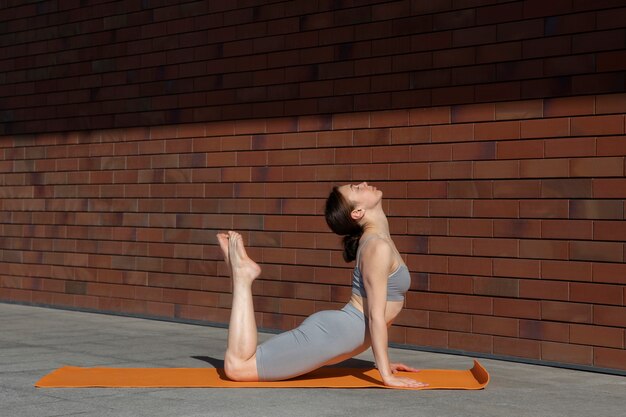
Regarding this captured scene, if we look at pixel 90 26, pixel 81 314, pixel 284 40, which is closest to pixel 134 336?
pixel 81 314

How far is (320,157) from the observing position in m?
9.45

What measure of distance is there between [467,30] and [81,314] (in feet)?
16.4

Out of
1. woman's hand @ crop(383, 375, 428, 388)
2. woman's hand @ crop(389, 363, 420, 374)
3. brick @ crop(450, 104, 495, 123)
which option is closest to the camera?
woman's hand @ crop(383, 375, 428, 388)

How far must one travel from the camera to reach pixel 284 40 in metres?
9.73

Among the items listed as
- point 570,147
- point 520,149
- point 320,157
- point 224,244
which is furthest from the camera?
point 320,157

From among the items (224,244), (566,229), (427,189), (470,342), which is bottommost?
(470,342)

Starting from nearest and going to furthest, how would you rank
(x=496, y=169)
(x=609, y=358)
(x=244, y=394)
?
(x=244, y=394), (x=609, y=358), (x=496, y=169)

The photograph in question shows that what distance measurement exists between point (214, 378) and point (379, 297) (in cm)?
113

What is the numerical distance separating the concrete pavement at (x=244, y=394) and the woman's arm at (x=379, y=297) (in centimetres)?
10

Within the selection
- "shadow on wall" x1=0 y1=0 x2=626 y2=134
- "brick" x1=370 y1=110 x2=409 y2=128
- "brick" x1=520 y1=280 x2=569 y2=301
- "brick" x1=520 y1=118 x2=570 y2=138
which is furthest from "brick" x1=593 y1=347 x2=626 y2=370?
"brick" x1=370 y1=110 x2=409 y2=128

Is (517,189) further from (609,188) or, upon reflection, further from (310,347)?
(310,347)

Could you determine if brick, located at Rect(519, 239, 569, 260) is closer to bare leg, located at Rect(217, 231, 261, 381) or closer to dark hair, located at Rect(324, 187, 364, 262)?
dark hair, located at Rect(324, 187, 364, 262)

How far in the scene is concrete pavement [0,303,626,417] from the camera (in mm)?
5879

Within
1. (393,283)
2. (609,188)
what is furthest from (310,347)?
(609,188)
